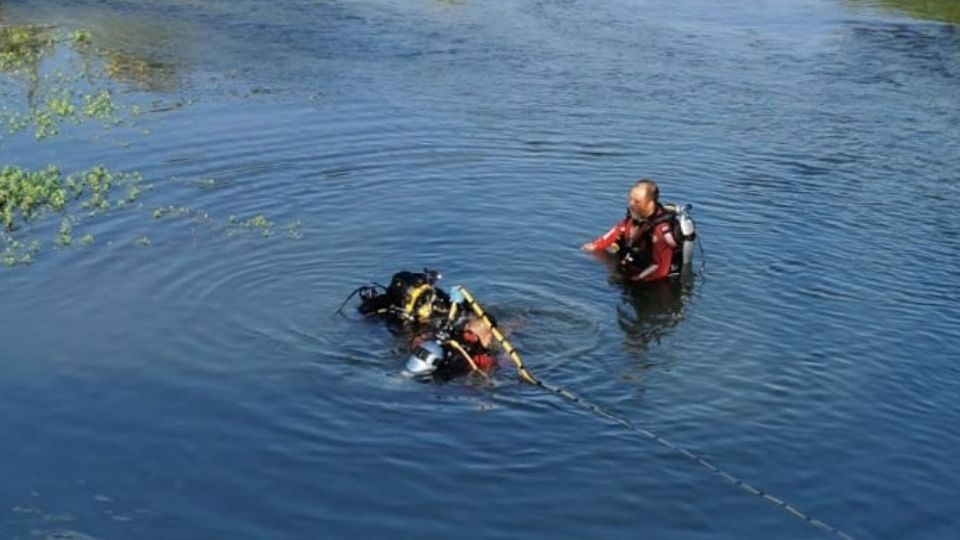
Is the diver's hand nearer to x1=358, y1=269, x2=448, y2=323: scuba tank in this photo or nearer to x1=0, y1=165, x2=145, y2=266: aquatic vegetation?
x1=358, y1=269, x2=448, y2=323: scuba tank

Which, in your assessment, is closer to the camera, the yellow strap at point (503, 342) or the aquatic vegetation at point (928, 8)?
the yellow strap at point (503, 342)

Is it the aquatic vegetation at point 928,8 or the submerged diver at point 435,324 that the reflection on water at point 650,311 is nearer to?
the submerged diver at point 435,324

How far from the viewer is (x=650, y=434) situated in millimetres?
12906

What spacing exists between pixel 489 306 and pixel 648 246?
2.62 m

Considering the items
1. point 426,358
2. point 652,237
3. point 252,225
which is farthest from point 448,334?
point 252,225

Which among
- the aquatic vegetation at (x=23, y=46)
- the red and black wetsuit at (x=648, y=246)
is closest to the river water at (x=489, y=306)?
the red and black wetsuit at (x=648, y=246)

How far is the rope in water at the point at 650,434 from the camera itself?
1149 centimetres

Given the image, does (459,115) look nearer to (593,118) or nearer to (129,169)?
(593,118)

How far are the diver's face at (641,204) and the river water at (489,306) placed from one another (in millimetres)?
1060

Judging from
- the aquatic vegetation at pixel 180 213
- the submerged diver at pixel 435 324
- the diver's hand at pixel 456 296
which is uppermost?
the diver's hand at pixel 456 296

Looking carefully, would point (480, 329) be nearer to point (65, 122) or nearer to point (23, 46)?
point (65, 122)

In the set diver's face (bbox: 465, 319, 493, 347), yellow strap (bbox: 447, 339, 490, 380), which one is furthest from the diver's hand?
yellow strap (bbox: 447, 339, 490, 380)

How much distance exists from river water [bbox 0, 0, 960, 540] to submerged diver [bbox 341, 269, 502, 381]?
0.26m

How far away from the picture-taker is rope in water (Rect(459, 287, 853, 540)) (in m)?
11.5
